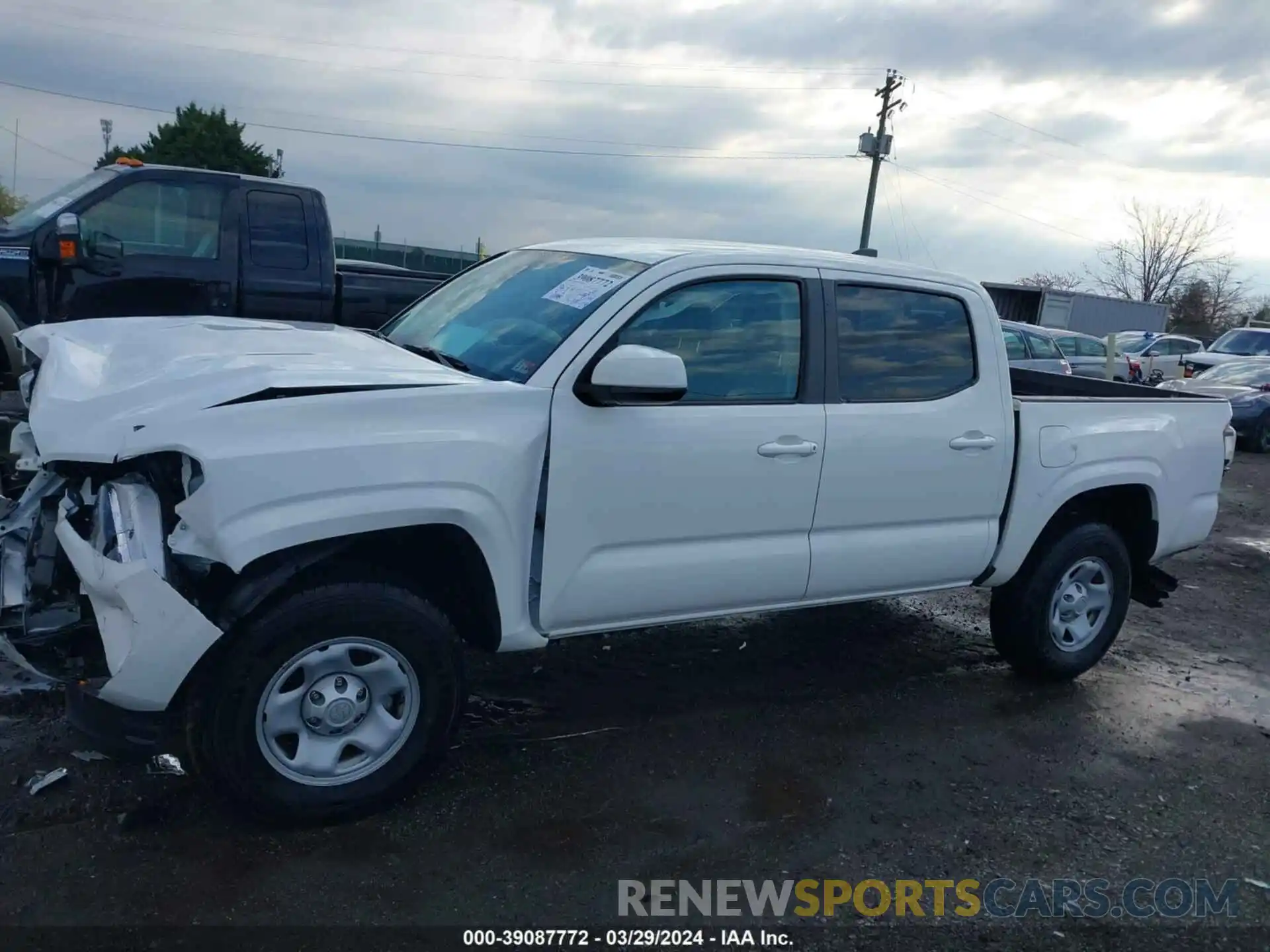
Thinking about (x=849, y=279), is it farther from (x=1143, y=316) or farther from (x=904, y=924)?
(x=1143, y=316)

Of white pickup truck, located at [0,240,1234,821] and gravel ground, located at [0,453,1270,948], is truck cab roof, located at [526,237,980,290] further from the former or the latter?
gravel ground, located at [0,453,1270,948]

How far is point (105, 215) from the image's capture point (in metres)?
7.61

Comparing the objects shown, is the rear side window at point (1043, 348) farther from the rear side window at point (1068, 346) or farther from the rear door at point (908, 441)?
the rear door at point (908, 441)

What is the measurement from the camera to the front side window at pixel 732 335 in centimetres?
386

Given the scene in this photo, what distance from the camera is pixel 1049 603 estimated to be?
5012 mm

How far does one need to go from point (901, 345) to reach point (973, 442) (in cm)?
52

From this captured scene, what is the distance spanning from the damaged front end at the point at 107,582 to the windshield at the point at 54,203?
5.11 meters

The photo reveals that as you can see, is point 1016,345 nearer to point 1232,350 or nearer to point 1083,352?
point 1083,352

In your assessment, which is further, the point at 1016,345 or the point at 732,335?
the point at 1016,345

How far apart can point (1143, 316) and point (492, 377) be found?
38.1 m

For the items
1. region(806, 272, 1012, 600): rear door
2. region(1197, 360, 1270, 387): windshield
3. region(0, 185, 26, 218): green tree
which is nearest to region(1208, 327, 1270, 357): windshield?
region(1197, 360, 1270, 387): windshield

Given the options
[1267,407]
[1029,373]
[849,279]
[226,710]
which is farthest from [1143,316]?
[226,710]

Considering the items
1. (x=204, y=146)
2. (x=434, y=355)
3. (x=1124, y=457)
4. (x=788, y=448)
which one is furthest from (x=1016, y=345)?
(x=204, y=146)

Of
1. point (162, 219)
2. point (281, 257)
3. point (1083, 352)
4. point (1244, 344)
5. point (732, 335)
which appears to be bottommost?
point (732, 335)
